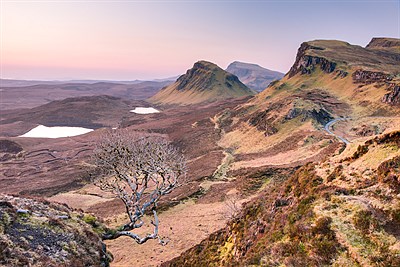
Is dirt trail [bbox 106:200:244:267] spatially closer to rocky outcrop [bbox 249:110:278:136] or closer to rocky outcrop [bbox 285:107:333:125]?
rocky outcrop [bbox 249:110:278:136]

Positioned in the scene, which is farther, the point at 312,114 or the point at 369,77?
the point at 369,77

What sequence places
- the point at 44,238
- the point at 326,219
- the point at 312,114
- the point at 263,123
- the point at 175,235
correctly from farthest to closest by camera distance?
the point at 263,123 < the point at 312,114 < the point at 175,235 < the point at 44,238 < the point at 326,219

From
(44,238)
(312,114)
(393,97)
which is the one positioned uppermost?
(393,97)

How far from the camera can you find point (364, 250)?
11.6 m

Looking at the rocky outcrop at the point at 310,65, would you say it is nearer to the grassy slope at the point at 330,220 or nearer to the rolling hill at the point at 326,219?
the rolling hill at the point at 326,219

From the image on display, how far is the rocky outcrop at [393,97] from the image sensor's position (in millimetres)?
80188

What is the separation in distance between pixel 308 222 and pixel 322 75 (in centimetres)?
14631

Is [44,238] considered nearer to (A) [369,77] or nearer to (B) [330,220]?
(B) [330,220]

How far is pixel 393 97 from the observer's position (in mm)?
A: 81688

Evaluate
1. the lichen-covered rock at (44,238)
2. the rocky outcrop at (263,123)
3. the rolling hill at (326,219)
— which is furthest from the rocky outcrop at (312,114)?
Answer: the lichen-covered rock at (44,238)

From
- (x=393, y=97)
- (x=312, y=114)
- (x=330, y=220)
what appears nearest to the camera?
(x=330, y=220)

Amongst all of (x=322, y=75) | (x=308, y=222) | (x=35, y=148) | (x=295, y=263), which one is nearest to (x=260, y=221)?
(x=308, y=222)

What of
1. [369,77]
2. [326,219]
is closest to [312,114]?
[369,77]

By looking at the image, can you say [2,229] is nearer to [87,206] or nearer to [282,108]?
[87,206]
